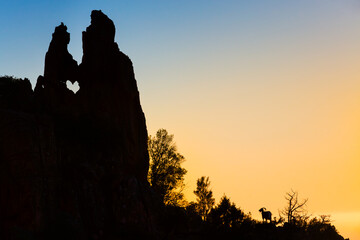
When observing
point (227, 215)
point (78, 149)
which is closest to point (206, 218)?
point (227, 215)

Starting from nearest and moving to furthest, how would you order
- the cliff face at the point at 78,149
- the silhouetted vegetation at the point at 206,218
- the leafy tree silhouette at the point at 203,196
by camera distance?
the cliff face at the point at 78,149, the silhouetted vegetation at the point at 206,218, the leafy tree silhouette at the point at 203,196

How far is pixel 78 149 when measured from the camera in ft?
139

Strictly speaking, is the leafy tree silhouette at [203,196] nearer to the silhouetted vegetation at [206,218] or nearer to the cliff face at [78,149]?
the silhouetted vegetation at [206,218]

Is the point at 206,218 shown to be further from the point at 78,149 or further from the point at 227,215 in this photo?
the point at 78,149

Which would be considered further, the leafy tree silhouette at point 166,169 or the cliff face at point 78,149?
the leafy tree silhouette at point 166,169

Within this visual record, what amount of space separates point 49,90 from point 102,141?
945 cm

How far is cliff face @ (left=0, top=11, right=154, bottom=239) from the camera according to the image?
31.9 metres

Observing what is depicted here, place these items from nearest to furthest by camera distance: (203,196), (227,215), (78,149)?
(78,149) < (227,215) < (203,196)

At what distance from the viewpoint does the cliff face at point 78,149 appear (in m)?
31.9

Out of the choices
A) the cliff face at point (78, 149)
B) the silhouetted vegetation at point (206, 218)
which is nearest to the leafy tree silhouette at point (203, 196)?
the silhouetted vegetation at point (206, 218)

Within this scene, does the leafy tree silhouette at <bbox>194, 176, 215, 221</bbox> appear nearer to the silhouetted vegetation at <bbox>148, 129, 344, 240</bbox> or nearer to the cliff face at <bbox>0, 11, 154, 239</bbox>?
the silhouetted vegetation at <bbox>148, 129, 344, 240</bbox>

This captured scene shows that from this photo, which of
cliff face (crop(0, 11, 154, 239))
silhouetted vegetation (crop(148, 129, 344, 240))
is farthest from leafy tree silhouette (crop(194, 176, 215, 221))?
cliff face (crop(0, 11, 154, 239))

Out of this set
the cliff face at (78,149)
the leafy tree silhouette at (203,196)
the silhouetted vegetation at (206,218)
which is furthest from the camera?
the leafy tree silhouette at (203,196)

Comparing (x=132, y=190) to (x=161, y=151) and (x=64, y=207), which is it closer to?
(x=64, y=207)
